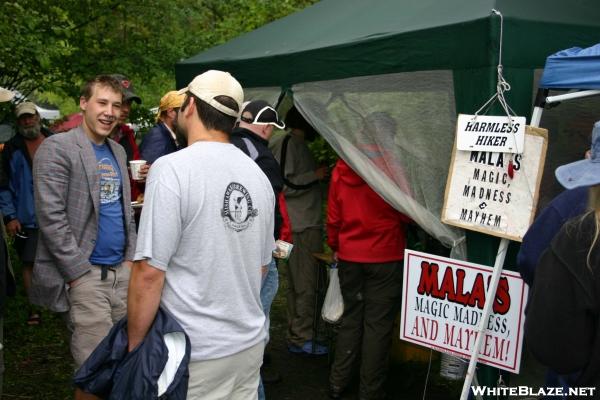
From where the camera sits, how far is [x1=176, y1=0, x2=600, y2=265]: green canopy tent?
11.2 feet

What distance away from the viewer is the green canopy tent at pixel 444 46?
342cm

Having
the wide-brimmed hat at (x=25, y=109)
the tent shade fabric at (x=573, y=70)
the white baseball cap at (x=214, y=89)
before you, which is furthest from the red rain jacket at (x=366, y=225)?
the wide-brimmed hat at (x=25, y=109)

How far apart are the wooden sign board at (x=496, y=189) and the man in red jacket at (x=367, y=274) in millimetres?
875

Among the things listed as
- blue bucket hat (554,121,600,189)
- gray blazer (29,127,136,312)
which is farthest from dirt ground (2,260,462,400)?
blue bucket hat (554,121,600,189)

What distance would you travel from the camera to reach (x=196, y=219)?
7.37 ft

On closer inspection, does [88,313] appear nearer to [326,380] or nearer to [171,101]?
[171,101]

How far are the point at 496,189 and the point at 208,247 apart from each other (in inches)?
68.9

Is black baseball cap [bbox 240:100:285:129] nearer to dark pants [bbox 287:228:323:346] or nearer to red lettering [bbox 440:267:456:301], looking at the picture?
red lettering [bbox 440:267:456:301]

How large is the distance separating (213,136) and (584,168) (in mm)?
1230

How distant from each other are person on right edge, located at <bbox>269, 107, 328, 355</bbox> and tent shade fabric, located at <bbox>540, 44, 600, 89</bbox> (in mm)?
2574

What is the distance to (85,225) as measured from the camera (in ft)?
11.1

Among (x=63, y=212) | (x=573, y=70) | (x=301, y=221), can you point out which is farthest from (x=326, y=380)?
(x=573, y=70)

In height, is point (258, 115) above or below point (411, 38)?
below

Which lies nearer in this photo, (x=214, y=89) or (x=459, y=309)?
(x=214, y=89)
